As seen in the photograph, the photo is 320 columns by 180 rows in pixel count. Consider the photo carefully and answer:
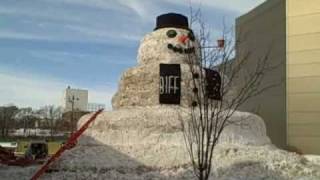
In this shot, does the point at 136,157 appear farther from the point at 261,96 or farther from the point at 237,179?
the point at 261,96

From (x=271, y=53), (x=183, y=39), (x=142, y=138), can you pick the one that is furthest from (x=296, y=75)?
(x=142, y=138)

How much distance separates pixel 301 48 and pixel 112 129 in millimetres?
18918

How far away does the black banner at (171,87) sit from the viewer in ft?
74.1

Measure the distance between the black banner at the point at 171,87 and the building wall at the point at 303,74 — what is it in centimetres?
1622

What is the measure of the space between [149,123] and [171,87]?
1962 millimetres

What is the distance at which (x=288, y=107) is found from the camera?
37750mm

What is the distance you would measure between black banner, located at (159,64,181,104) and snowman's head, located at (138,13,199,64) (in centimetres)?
95

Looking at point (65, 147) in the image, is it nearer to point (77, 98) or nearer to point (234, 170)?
point (234, 170)

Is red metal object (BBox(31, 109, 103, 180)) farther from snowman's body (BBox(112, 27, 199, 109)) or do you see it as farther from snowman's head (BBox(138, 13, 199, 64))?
snowman's head (BBox(138, 13, 199, 64))

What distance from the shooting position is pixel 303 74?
37.0m

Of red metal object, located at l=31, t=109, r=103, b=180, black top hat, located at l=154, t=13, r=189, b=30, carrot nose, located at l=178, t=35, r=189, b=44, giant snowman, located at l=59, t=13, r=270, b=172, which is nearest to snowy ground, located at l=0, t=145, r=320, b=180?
red metal object, located at l=31, t=109, r=103, b=180

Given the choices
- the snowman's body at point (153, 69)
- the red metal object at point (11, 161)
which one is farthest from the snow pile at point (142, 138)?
the red metal object at point (11, 161)

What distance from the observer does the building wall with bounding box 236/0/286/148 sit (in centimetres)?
3888

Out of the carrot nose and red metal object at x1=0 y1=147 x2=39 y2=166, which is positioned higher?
the carrot nose
